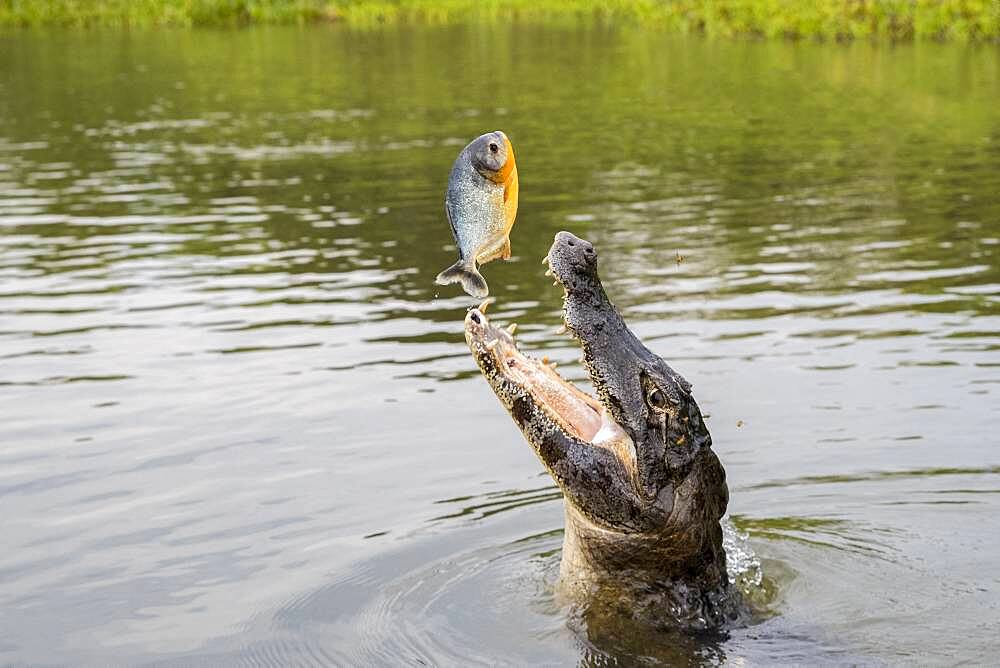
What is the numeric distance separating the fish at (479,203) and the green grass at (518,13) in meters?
38.5

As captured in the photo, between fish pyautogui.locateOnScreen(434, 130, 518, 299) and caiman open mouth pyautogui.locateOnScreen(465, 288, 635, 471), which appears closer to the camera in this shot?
fish pyautogui.locateOnScreen(434, 130, 518, 299)

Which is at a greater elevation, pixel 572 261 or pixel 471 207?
pixel 471 207

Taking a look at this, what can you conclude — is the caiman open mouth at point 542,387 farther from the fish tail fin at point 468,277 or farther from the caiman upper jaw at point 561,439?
the fish tail fin at point 468,277

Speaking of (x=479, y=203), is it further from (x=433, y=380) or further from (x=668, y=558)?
(x=433, y=380)

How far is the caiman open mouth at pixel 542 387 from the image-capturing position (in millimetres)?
6742

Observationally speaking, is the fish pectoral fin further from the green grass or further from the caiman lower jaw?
the green grass

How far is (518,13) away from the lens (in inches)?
2475

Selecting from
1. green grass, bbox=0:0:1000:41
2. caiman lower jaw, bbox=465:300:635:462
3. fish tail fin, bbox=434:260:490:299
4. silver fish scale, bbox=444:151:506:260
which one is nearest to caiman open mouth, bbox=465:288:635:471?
caiman lower jaw, bbox=465:300:635:462

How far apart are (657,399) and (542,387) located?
1.71 ft

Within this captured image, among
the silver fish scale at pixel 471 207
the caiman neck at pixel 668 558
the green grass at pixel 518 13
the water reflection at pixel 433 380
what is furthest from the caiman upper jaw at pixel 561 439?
the green grass at pixel 518 13

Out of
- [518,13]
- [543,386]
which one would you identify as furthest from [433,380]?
[518,13]

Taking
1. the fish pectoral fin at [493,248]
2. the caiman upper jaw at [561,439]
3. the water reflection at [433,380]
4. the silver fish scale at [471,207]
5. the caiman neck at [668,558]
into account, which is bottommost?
the water reflection at [433,380]

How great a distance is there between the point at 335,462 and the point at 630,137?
16.4m

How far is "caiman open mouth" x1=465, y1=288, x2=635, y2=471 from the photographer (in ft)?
22.1
